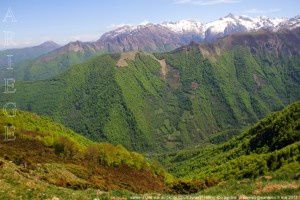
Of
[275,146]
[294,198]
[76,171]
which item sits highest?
[294,198]

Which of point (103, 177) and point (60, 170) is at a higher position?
point (60, 170)

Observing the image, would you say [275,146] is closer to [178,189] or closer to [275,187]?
[178,189]

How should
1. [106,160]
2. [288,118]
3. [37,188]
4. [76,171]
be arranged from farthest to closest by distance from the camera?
[288,118]
[106,160]
[76,171]
[37,188]

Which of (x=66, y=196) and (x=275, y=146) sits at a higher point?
(x=66, y=196)

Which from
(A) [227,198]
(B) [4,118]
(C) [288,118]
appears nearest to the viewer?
(A) [227,198]

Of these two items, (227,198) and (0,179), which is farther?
(0,179)

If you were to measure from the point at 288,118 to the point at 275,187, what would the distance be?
6500 inches

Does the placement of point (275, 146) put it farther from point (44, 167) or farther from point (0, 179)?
point (0, 179)

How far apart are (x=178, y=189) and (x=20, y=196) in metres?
33.3

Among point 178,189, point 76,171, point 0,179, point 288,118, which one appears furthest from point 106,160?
point 288,118

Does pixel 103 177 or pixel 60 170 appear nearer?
pixel 60 170

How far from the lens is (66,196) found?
44.9 metres

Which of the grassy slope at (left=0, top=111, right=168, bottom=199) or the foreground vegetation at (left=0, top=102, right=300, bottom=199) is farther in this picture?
the grassy slope at (left=0, top=111, right=168, bottom=199)

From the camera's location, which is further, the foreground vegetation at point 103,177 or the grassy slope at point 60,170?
the grassy slope at point 60,170
